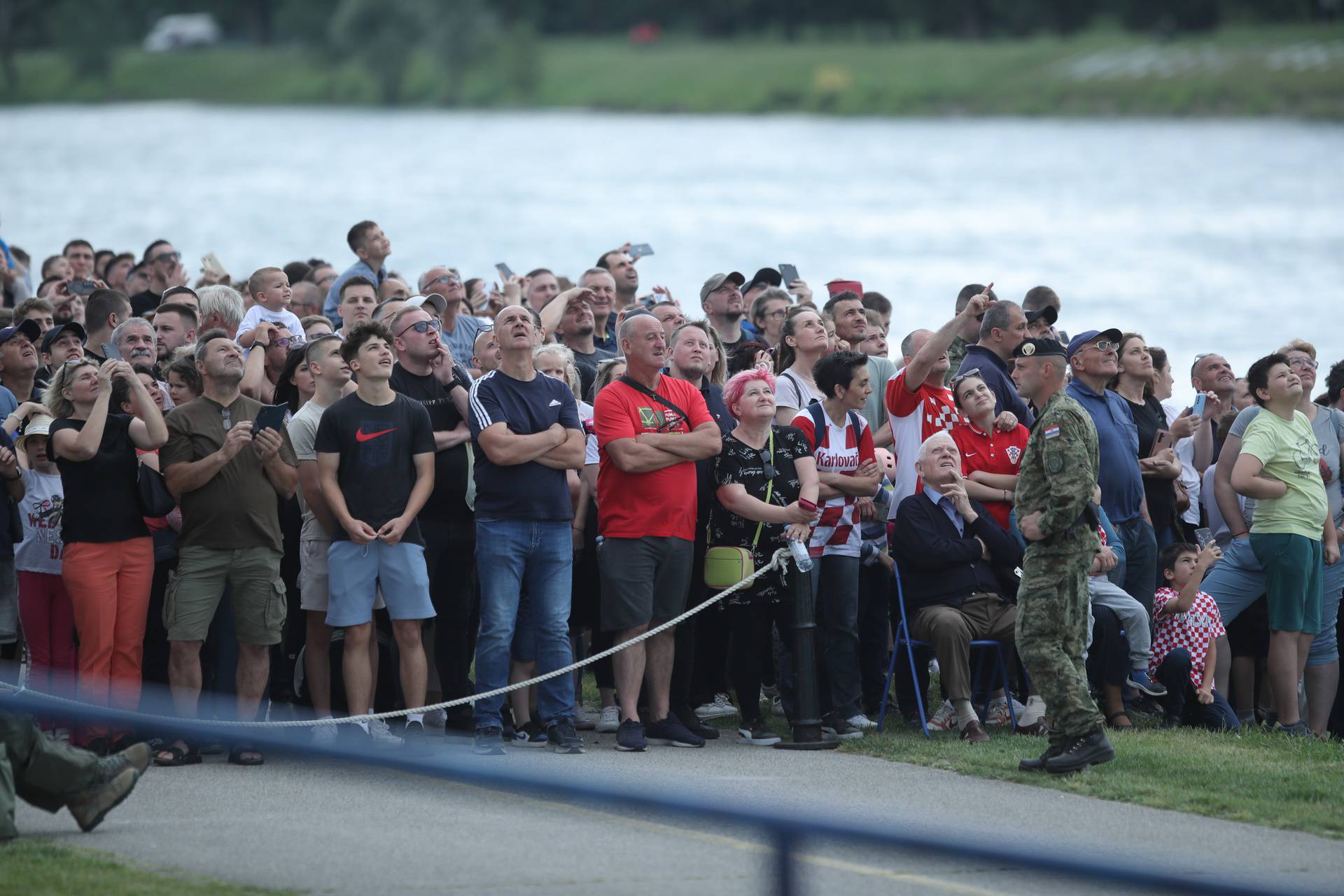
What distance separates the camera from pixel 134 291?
13562 millimetres

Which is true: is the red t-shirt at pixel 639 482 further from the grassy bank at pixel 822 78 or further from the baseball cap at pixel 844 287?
the grassy bank at pixel 822 78

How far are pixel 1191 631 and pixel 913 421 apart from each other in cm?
203

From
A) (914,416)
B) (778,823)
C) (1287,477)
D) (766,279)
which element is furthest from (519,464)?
(778,823)

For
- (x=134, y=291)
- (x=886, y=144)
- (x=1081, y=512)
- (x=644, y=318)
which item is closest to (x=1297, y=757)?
(x=1081, y=512)

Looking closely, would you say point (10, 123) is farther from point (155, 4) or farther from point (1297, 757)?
point (1297, 757)

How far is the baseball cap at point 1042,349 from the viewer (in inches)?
318

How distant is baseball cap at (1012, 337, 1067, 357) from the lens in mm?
8078

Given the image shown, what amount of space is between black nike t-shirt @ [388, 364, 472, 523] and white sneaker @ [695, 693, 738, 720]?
6.10 ft

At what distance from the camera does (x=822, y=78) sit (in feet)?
277

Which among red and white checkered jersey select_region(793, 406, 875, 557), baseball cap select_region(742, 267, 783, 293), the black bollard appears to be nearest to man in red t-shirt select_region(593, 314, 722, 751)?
the black bollard

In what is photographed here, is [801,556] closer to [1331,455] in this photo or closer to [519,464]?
[519,464]

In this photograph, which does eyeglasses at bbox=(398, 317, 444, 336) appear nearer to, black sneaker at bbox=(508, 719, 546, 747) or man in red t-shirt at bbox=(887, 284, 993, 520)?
black sneaker at bbox=(508, 719, 546, 747)

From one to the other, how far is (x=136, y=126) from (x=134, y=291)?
213ft

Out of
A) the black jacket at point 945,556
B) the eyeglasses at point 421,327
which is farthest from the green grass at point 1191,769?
the eyeglasses at point 421,327
